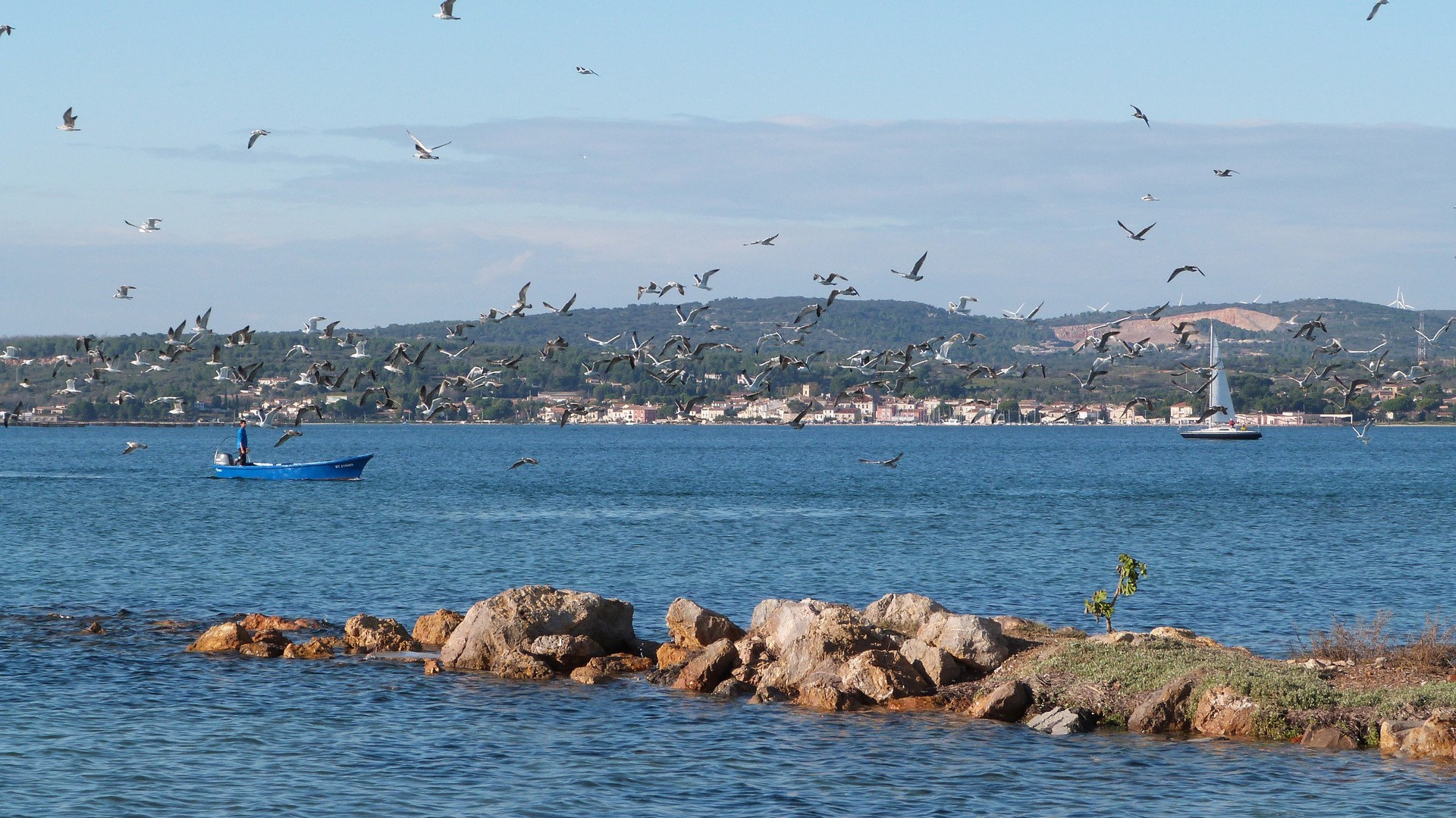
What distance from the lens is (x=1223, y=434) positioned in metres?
190

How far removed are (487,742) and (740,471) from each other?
336 ft

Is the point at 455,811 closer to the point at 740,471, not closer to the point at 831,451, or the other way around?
the point at 740,471

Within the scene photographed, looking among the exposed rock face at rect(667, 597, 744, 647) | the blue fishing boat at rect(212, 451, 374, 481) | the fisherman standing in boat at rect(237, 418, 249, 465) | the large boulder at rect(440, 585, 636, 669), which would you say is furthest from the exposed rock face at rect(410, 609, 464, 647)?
the blue fishing boat at rect(212, 451, 374, 481)

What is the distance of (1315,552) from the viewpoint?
2053 inches

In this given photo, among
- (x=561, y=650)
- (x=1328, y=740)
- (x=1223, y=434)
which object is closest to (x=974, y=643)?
(x=1328, y=740)

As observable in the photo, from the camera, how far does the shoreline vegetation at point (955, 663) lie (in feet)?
69.6

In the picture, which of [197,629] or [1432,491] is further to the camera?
[1432,491]

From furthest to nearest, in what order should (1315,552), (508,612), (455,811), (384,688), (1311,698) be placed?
(1315,552)
(508,612)
(384,688)
(1311,698)
(455,811)

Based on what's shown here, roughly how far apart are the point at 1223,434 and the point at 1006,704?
581 ft

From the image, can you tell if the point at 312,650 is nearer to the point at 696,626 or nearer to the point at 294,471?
the point at 696,626

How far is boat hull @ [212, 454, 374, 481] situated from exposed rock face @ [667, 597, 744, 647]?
232 feet

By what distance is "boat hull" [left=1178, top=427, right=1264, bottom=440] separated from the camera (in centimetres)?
18725

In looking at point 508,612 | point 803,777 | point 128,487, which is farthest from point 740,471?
point 803,777

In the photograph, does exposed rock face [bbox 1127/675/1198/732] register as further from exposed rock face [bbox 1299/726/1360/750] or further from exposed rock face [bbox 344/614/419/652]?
exposed rock face [bbox 344/614/419/652]
